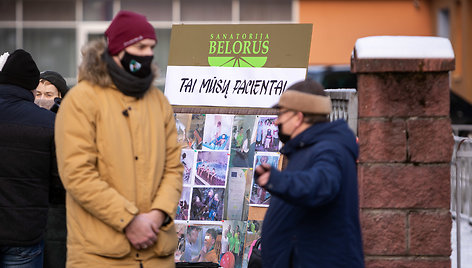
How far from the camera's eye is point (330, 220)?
3.43 metres

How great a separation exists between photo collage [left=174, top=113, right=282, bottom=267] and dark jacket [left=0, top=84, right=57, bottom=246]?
1353 mm

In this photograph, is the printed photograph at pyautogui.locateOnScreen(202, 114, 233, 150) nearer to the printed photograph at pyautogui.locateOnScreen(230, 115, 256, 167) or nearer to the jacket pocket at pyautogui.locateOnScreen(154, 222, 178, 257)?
the printed photograph at pyautogui.locateOnScreen(230, 115, 256, 167)

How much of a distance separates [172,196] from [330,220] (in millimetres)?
791

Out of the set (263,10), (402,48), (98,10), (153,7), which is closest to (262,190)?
(402,48)

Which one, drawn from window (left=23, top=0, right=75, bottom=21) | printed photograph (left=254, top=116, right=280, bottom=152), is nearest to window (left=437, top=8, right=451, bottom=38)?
window (left=23, top=0, right=75, bottom=21)

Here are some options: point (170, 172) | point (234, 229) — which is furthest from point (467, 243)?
point (170, 172)

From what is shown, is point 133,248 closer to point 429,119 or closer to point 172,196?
point 172,196

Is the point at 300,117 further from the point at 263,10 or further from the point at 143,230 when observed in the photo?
the point at 263,10

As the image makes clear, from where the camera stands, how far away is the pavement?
19.4 feet

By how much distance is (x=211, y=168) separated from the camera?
561 centimetres

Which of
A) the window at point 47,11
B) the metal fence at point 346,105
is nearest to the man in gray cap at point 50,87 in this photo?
the metal fence at point 346,105

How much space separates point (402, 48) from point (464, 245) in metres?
3.73

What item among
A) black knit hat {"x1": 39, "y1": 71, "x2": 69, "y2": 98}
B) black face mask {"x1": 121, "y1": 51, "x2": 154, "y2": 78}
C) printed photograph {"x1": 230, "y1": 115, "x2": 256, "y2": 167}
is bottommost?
printed photograph {"x1": 230, "y1": 115, "x2": 256, "y2": 167}

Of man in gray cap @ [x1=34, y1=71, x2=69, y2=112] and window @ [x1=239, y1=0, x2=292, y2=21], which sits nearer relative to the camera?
man in gray cap @ [x1=34, y1=71, x2=69, y2=112]
